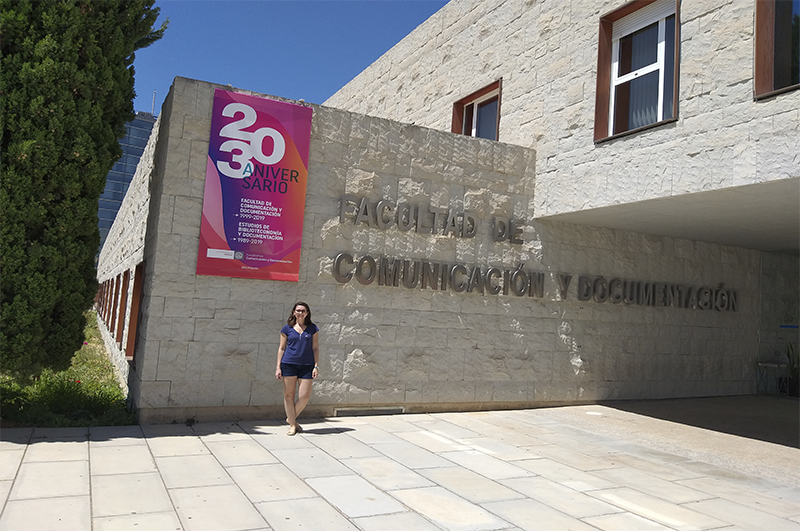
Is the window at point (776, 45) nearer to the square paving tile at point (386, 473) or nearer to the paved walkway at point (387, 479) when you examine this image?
the paved walkway at point (387, 479)

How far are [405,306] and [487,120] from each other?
15.4ft

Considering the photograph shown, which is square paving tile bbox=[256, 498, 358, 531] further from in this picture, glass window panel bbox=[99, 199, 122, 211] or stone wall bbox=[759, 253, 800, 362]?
glass window panel bbox=[99, 199, 122, 211]

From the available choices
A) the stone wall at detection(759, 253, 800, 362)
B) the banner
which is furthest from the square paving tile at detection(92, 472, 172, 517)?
the stone wall at detection(759, 253, 800, 362)

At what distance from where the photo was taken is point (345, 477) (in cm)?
543

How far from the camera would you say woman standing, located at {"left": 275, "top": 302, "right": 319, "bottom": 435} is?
Answer: 7.23 meters

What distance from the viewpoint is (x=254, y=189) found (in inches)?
309

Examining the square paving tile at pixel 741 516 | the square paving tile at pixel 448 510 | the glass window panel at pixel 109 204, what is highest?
the glass window panel at pixel 109 204

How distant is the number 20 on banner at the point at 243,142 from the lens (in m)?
7.74

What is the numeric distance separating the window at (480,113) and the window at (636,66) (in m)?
2.28

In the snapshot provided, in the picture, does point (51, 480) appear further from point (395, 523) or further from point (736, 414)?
point (736, 414)

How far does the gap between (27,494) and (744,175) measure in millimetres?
7392

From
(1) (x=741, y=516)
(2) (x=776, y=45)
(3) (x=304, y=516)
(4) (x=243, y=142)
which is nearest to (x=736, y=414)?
(1) (x=741, y=516)

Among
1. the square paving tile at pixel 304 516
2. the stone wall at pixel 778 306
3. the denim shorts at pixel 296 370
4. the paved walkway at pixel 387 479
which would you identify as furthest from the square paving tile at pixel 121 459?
the stone wall at pixel 778 306

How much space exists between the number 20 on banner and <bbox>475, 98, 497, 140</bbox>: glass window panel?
4.67m
